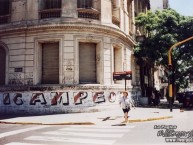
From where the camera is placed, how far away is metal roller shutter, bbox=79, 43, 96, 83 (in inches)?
781

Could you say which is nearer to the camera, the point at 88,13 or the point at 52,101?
the point at 52,101

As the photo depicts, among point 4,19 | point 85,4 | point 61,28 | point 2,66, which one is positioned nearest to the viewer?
point 61,28

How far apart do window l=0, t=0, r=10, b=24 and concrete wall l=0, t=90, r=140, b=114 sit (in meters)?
5.53

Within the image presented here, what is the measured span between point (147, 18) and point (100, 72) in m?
9.14

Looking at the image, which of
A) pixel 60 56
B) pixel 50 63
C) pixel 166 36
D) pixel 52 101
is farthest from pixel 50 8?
Result: pixel 166 36

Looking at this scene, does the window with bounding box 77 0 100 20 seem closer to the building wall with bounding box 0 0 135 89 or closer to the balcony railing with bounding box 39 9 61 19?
the building wall with bounding box 0 0 135 89

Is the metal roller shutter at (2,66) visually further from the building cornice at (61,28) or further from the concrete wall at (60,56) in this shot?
the building cornice at (61,28)

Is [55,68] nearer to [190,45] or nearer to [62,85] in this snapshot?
[62,85]

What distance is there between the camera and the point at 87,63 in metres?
20.1

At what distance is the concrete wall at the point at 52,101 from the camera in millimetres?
18953

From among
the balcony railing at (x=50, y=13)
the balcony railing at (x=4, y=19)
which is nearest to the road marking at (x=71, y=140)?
the balcony railing at (x=50, y=13)

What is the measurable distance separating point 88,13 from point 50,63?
176 inches

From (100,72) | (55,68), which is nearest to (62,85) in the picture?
(55,68)

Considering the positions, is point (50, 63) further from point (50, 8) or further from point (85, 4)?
point (85, 4)
